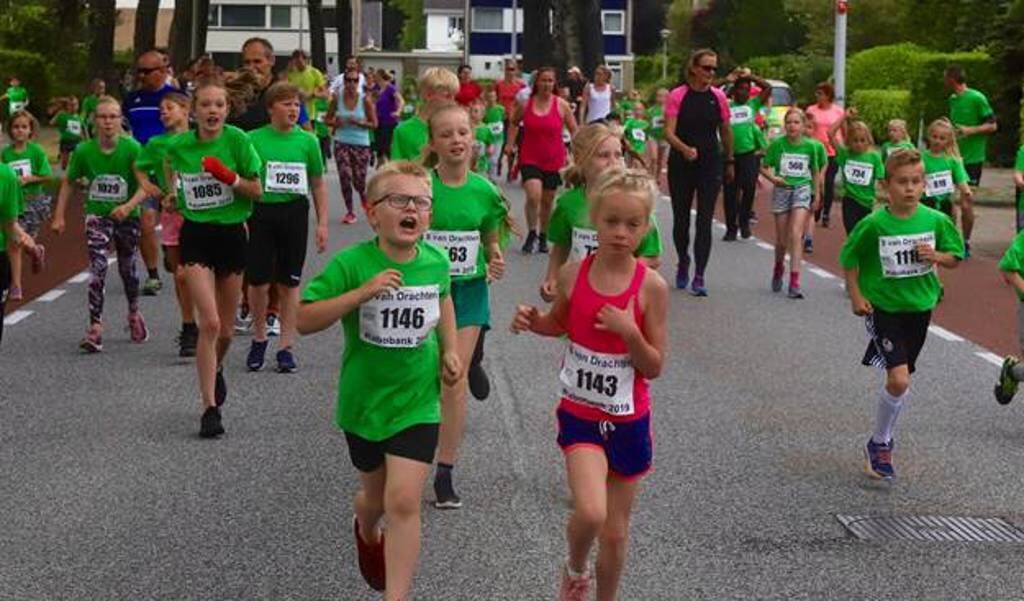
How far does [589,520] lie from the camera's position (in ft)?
19.1

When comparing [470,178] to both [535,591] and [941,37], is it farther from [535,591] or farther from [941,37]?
[941,37]

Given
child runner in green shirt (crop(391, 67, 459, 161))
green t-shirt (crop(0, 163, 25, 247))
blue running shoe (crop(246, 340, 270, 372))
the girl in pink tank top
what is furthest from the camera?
blue running shoe (crop(246, 340, 270, 372))

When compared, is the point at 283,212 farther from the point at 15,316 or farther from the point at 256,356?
the point at 15,316

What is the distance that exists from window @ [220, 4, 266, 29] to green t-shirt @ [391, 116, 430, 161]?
402 feet

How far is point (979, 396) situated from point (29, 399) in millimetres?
5498

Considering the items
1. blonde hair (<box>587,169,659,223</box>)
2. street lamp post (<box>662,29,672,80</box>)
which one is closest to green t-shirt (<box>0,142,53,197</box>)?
blonde hair (<box>587,169,659,223</box>)

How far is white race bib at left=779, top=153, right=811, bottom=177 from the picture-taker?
1692 centimetres

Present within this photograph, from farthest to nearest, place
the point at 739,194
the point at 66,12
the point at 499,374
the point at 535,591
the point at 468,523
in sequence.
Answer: the point at 66,12 < the point at 739,194 < the point at 499,374 < the point at 468,523 < the point at 535,591

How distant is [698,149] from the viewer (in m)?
16.5

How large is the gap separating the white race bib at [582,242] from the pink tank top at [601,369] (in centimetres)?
212

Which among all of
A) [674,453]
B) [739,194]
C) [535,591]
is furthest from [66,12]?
[535,591]

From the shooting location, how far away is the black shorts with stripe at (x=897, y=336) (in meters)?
8.98

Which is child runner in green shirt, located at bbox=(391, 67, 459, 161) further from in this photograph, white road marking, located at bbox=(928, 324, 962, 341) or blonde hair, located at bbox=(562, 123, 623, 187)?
white road marking, located at bbox=(928, 324, 962, 341)

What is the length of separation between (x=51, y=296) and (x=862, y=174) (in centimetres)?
695
